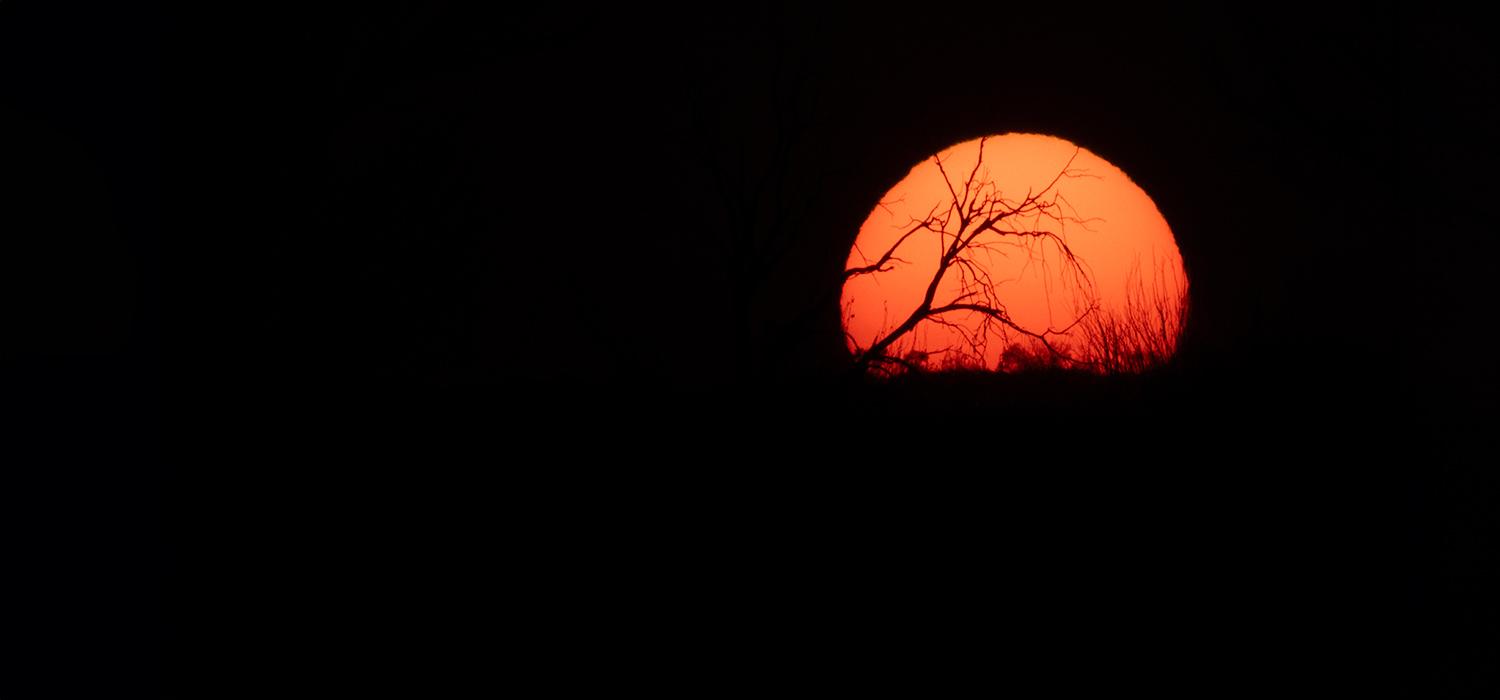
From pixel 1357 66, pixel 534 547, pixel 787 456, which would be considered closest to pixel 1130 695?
pixel 787 456

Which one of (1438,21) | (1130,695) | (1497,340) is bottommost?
(1130,695)

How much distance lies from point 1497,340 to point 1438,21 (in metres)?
1.60

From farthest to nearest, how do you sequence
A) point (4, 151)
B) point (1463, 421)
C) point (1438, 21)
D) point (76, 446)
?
point (1438, 21) < point (1463, 421) < point (76, 446) < point (4, 151)

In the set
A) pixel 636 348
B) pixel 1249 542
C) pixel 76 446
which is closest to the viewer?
pixel 76 446

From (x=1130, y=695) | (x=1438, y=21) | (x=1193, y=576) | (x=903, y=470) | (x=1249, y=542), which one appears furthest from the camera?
(x=1438, y=21)

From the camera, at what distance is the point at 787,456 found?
2.68 meters

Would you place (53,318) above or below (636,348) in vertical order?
below

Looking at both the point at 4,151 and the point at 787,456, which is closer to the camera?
the point at 4,151

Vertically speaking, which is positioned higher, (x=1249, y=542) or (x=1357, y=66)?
(x=1357, y=66)

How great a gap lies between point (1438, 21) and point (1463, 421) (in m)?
2.05

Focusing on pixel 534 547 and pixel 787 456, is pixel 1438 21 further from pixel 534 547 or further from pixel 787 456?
pixel 534 547

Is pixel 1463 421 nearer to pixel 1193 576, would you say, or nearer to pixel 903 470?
pixel 1193 576

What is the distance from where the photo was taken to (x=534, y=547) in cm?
212

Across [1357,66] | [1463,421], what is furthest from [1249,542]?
[1357,66]
